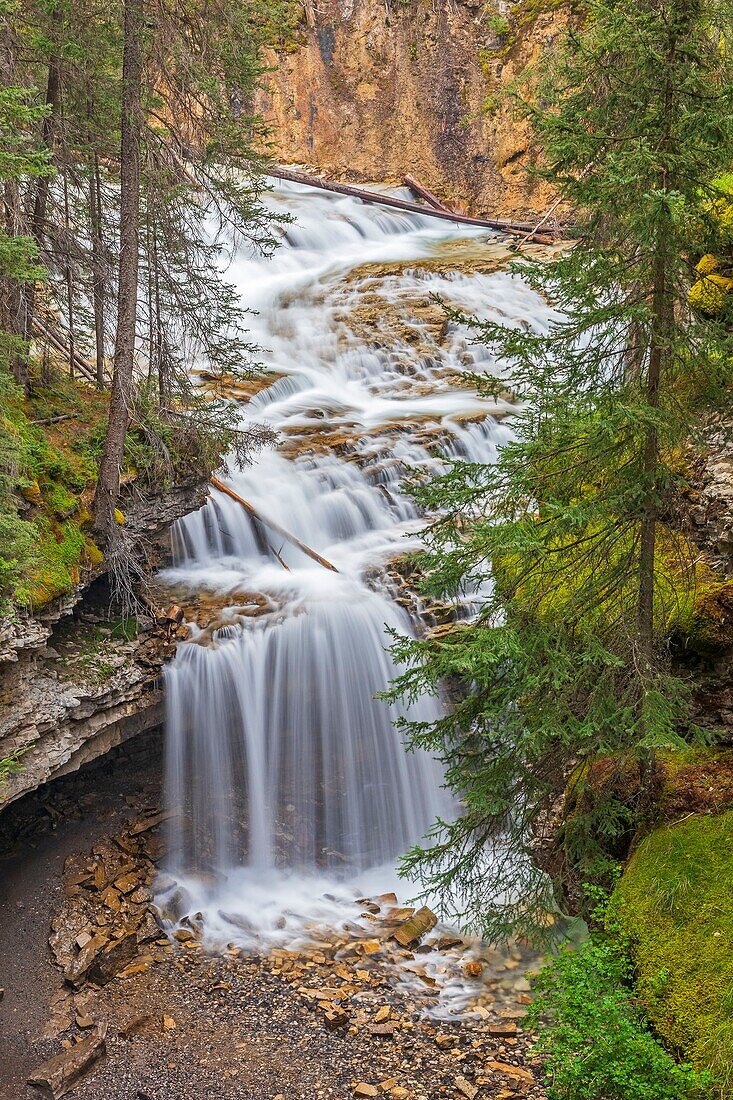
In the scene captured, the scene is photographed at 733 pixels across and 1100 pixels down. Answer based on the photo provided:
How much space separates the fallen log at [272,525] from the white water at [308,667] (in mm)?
96

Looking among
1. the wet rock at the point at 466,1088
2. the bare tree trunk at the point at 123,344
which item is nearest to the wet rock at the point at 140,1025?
the wet rock at the point at 466,1088

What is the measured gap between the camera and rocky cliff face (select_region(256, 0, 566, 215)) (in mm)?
22875

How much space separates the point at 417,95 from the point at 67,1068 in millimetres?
25569

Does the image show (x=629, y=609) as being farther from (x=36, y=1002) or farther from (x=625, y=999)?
(x=36, y=1002)

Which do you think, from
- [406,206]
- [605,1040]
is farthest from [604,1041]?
[406,206]

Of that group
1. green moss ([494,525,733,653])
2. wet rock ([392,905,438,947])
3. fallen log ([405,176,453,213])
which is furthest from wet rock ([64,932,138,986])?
fallen log ([405,176,453,213])

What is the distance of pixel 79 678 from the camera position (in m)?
7.35

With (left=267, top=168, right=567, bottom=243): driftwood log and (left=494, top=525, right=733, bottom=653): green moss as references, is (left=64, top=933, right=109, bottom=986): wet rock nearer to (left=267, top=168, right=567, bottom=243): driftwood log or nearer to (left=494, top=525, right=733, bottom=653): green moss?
(left=494, top=525, right=733, bottom=653): green moss

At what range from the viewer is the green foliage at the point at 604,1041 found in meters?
3.77

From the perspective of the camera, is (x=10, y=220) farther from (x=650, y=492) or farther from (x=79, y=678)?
(x=650, y=492)

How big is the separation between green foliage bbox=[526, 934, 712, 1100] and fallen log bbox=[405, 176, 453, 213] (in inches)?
871

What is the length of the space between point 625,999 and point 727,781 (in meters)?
1.42

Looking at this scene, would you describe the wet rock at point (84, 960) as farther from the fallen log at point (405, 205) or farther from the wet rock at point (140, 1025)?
the fallen log at point (405, 205)

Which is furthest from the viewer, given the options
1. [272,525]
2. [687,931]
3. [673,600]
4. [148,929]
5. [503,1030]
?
[272,525]
